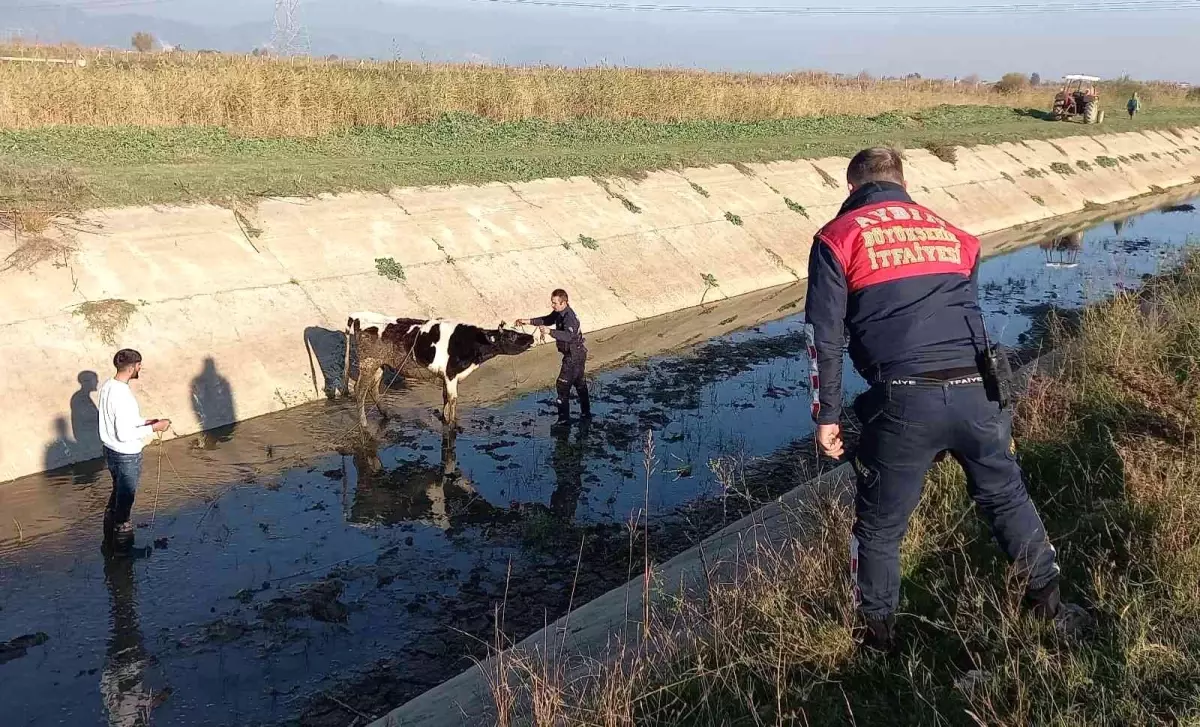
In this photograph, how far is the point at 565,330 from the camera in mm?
11398

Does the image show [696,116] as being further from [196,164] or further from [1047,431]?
[1047,431]

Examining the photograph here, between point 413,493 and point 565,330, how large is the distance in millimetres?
2794

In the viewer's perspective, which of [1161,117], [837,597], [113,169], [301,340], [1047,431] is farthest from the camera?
[1161,117]

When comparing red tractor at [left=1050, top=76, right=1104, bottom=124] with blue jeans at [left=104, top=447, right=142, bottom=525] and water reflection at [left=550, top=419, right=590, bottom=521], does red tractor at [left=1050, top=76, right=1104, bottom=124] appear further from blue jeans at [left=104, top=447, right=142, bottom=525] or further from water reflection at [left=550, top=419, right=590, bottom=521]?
blue jeans at [left=104, top=447, right=142, bottom=525]

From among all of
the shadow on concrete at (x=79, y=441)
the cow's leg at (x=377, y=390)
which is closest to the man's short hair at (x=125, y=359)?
the shadow on concrete at (x=79, y=441)

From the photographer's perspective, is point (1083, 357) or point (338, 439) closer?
point (1083, 357)

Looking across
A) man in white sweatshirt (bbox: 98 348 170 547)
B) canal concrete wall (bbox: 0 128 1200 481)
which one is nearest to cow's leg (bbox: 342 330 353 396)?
canal concrete wall (bbox: 0 128 1200 481)

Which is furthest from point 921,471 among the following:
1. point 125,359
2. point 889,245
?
point 125,359

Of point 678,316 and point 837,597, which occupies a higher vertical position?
point 837,597

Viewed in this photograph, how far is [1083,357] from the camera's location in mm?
9359

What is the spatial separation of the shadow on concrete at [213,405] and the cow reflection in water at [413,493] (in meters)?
1.80

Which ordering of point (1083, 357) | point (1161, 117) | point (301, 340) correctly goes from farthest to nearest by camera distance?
point (1161, 117) < point (301, 340) < point (1083, 357)

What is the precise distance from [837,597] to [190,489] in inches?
281

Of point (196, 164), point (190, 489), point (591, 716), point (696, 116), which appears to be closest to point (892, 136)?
point (696, 116)
